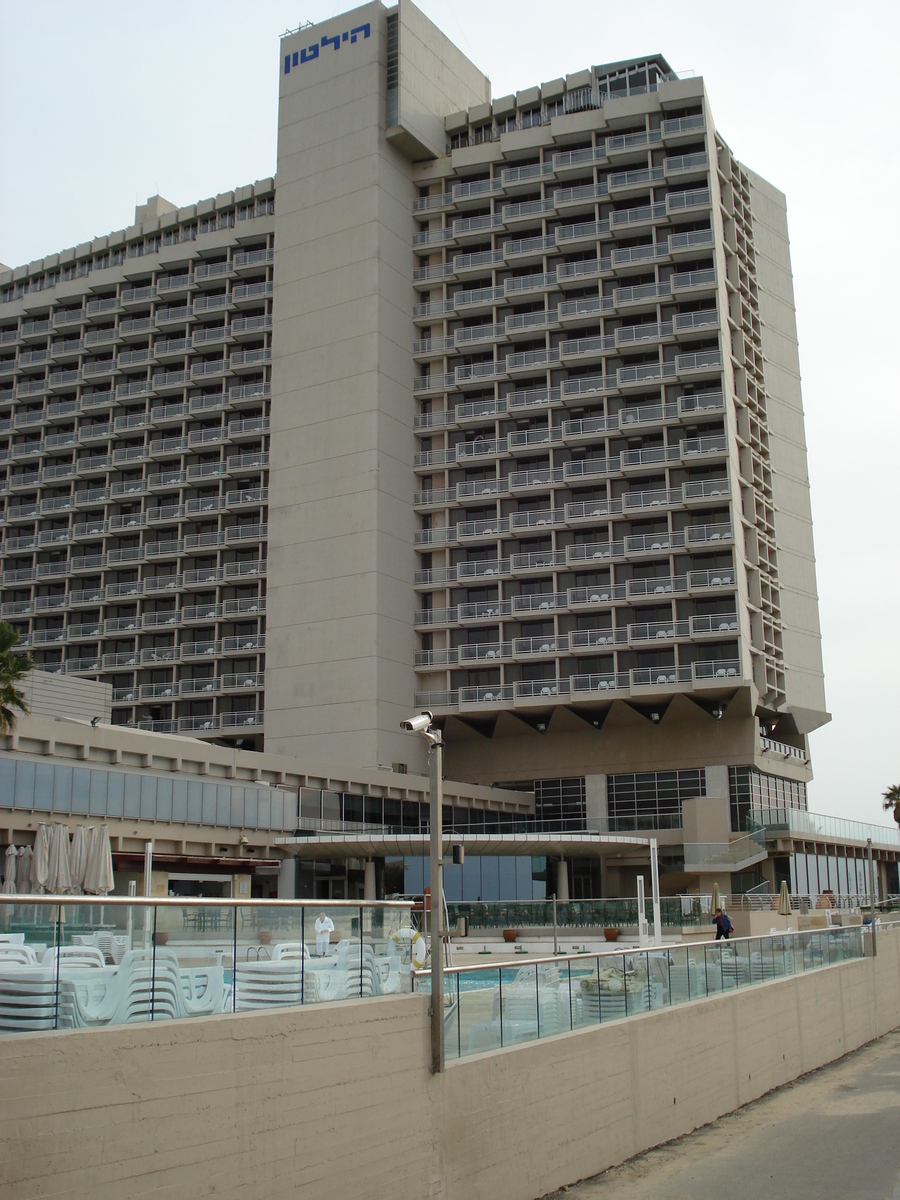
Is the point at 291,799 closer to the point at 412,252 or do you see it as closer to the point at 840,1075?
the point at 840,1075

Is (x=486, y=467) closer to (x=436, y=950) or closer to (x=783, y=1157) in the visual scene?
(x=783, y=1157)

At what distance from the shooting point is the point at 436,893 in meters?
13.3

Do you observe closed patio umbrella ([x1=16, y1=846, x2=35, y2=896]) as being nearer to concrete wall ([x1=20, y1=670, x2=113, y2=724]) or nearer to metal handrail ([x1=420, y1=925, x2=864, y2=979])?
concrete wall ([x1=20, y1=670, x2=113, y2=724])

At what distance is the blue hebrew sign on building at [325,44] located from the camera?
7150 centimetres

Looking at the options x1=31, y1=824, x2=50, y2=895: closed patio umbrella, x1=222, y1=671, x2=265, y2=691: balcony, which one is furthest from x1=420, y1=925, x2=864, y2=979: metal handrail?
x1=222, y1=671, x2=265, y2=691: balcony

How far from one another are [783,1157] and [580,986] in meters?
4.96

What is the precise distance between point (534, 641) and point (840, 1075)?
3931 cm

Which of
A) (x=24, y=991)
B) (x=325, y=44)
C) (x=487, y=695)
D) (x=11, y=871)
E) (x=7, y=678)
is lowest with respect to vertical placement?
(x=24, y=991)

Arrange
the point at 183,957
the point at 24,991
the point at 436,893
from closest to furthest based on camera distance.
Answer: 1. the point at 24,991
2. the point at 183,957
3. the point at 436,893

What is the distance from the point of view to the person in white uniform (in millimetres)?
12789

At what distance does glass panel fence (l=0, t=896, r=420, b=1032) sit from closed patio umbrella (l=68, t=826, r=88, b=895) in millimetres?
24103

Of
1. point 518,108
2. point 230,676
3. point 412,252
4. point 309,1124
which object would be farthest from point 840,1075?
point 518,108

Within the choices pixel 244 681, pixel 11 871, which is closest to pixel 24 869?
pixel 11 871

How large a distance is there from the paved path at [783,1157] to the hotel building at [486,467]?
35481 mm
